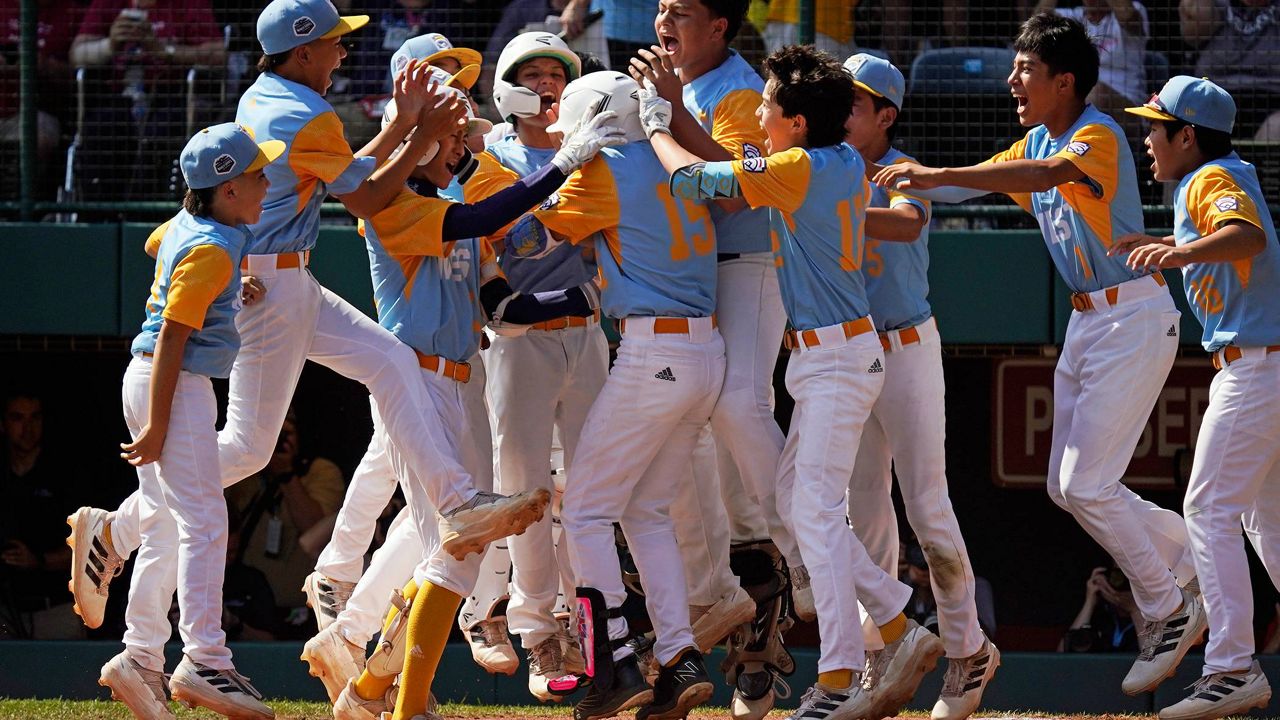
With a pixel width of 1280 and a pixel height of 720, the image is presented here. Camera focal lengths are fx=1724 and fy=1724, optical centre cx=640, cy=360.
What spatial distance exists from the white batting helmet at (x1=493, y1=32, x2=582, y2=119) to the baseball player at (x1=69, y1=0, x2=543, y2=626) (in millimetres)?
518

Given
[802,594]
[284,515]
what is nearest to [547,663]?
[802,594]

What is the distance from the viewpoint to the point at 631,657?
5.45m

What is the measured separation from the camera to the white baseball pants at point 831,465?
527 centimetres

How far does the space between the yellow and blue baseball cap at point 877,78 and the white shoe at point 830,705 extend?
6.64 feet

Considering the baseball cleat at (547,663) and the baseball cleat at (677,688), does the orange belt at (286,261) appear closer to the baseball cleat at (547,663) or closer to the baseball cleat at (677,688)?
the baseball cleat at (547,663)

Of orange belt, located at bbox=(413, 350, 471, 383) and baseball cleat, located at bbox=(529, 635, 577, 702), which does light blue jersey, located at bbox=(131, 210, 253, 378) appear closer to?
orange belt, located at bbox=(413, 350, 471, 383)

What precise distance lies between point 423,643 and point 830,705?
1.28m

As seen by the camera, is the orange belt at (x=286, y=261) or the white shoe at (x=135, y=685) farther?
the orange belt at (x=286, y=261)

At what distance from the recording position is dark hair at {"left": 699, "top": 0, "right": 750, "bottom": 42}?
19.4ft

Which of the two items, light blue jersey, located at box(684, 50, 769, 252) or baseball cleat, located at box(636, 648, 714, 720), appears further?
light blue jersey, located at box(684, 50, 769, 252)

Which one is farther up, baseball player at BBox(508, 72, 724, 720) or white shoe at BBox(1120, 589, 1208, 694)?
baseball player at BBox(508, 72, 724, 720)

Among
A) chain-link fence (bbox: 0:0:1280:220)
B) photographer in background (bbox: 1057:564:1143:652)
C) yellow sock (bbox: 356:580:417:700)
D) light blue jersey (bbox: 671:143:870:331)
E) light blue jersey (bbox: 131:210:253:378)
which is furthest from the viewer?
photographer in background (bbox: 1057:564:1143:652)

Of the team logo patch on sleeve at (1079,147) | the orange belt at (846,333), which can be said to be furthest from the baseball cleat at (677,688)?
the team logo patch on sleeve at (1079,147)

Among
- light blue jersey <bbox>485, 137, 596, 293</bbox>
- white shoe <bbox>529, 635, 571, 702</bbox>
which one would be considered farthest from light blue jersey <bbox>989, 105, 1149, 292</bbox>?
white shoe <bbox>529, 635, 571, 702</bbox>
